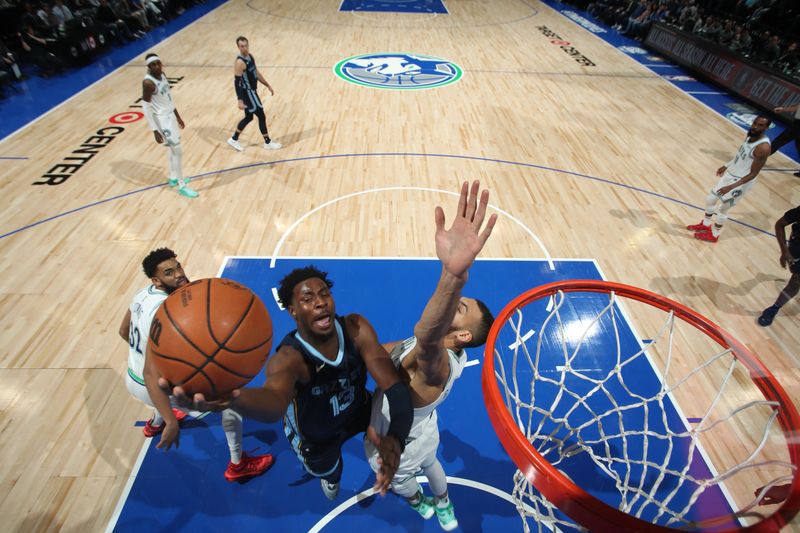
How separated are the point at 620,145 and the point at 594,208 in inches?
103

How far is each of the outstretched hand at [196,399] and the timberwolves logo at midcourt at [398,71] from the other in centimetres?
972

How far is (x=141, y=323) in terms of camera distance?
2.63m

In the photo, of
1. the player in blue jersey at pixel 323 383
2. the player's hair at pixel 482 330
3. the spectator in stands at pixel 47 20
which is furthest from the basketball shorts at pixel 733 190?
the spectator in stands at pixel 47 20

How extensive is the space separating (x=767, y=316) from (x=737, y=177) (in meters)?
1.74

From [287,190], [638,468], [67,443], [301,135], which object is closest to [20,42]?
[301,135]

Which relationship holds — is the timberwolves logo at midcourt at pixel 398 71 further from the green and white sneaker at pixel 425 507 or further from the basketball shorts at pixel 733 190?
the green and white sneaker at pixel 425 507

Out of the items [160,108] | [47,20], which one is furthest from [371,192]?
[47,20]

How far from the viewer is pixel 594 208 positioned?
6258 millimetres

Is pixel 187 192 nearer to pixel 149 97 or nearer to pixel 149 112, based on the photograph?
pixel 149 112

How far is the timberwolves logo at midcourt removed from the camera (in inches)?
409

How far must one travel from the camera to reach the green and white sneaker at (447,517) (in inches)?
114

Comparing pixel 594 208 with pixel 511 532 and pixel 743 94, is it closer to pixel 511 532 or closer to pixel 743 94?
pixel 511 532

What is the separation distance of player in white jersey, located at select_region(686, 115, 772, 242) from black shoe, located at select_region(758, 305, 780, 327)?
143 centimetres

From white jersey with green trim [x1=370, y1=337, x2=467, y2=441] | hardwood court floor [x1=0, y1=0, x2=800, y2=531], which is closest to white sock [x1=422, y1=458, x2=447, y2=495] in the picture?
white jersey with green trim [x1=370, y1=337, x2=467, y2=441]
